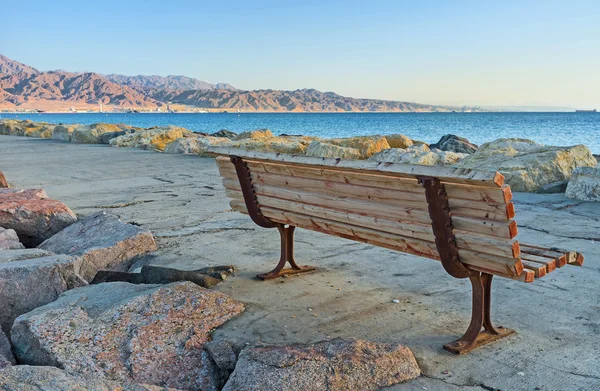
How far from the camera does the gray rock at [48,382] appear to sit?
2289 mm

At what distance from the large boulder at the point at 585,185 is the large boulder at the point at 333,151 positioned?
5164 millimetres

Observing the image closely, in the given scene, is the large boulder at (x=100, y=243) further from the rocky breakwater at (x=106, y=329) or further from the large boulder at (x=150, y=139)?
the large boulder at (x=150, y=139)

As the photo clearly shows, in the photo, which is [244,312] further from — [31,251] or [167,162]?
[167,162]

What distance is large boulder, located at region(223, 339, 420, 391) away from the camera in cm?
287

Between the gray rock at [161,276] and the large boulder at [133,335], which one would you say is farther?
the gray rock at [161,276]

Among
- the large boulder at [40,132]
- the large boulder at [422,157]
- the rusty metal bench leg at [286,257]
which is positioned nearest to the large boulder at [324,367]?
the rusty metal bench leg at [286,257]

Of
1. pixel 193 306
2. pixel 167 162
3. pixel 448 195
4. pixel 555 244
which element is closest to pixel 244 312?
pixel 193 306

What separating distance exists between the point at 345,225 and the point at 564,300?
5.39 ft

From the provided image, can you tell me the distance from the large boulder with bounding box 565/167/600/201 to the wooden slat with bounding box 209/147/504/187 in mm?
5638

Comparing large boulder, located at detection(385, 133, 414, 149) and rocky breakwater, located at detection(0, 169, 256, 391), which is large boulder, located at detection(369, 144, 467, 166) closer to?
large boulder, located at detection(385, 133, 414, 149)

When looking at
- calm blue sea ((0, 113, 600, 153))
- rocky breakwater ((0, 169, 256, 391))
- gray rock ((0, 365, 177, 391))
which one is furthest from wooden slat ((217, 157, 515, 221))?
calm blue sea ((0, 113, 600, 153))

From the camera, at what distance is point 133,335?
11.2 ft

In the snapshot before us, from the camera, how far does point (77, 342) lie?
3336 mm

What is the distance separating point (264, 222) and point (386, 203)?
154 cm
